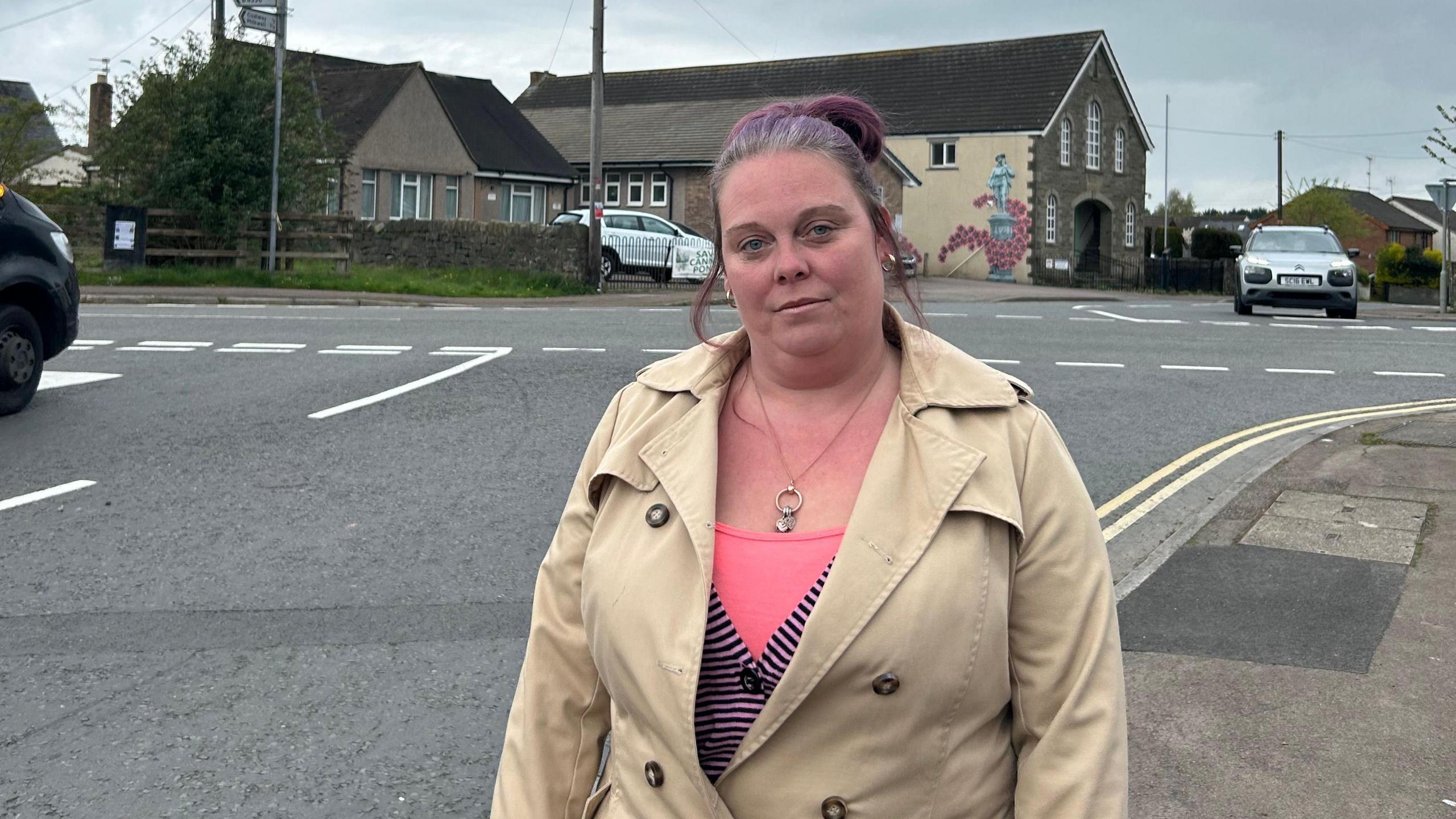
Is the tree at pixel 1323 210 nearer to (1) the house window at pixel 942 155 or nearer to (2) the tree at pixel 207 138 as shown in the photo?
(1) the house window at pixel 942 155

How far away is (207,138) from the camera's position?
26.5 metres

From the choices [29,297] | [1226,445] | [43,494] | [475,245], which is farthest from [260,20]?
[1226,445]

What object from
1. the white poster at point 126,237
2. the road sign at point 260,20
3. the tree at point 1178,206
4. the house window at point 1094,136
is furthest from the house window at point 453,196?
the tree at point 1178,206

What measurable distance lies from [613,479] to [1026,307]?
25.9 meters

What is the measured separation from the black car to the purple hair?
8.74 m

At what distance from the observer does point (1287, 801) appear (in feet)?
13.1

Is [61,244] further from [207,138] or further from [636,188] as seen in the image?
[636,188]

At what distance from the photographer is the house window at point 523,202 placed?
47562 millimetres

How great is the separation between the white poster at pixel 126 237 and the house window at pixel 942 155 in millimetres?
30957

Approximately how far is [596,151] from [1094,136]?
28.9 metres

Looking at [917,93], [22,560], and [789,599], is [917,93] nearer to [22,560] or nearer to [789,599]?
[22,560]

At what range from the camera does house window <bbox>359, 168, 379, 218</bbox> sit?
1703 inches

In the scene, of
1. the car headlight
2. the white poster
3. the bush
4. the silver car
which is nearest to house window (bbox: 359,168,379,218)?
the white poster

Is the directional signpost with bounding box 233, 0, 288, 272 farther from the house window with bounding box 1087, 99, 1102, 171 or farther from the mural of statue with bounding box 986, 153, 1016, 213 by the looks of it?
the house window with bounding box 1087, 99, 1102, 171
